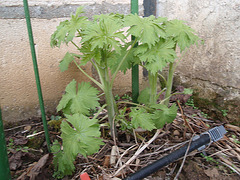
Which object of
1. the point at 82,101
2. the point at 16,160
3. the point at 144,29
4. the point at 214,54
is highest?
the point at 144,29

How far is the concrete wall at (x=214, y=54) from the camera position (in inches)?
50.9

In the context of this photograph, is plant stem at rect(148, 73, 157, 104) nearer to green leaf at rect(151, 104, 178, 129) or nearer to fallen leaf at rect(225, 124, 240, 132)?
green leaf at rect(151, 104, 178, 129)

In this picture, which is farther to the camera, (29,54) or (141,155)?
(29,54)

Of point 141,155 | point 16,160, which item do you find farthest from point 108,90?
point 16,160

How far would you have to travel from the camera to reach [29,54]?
4.62ft

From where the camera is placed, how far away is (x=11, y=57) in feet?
4.47

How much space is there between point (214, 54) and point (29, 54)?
4.22ft

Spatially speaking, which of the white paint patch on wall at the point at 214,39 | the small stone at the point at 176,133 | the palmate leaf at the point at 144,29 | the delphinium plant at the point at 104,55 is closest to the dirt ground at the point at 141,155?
the small stone at the point at 176,133

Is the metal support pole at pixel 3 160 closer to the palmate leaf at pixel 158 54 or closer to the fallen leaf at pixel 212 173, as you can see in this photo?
the palmate leaf at pixel 158 54

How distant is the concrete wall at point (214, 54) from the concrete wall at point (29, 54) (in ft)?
1.44

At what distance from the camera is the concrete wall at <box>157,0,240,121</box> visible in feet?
4.24

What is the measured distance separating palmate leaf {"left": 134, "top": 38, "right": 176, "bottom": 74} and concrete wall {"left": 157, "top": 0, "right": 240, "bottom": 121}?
506 mm

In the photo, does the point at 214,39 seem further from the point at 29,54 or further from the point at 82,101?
the point at 29,54

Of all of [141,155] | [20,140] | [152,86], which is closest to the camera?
[141,155]
